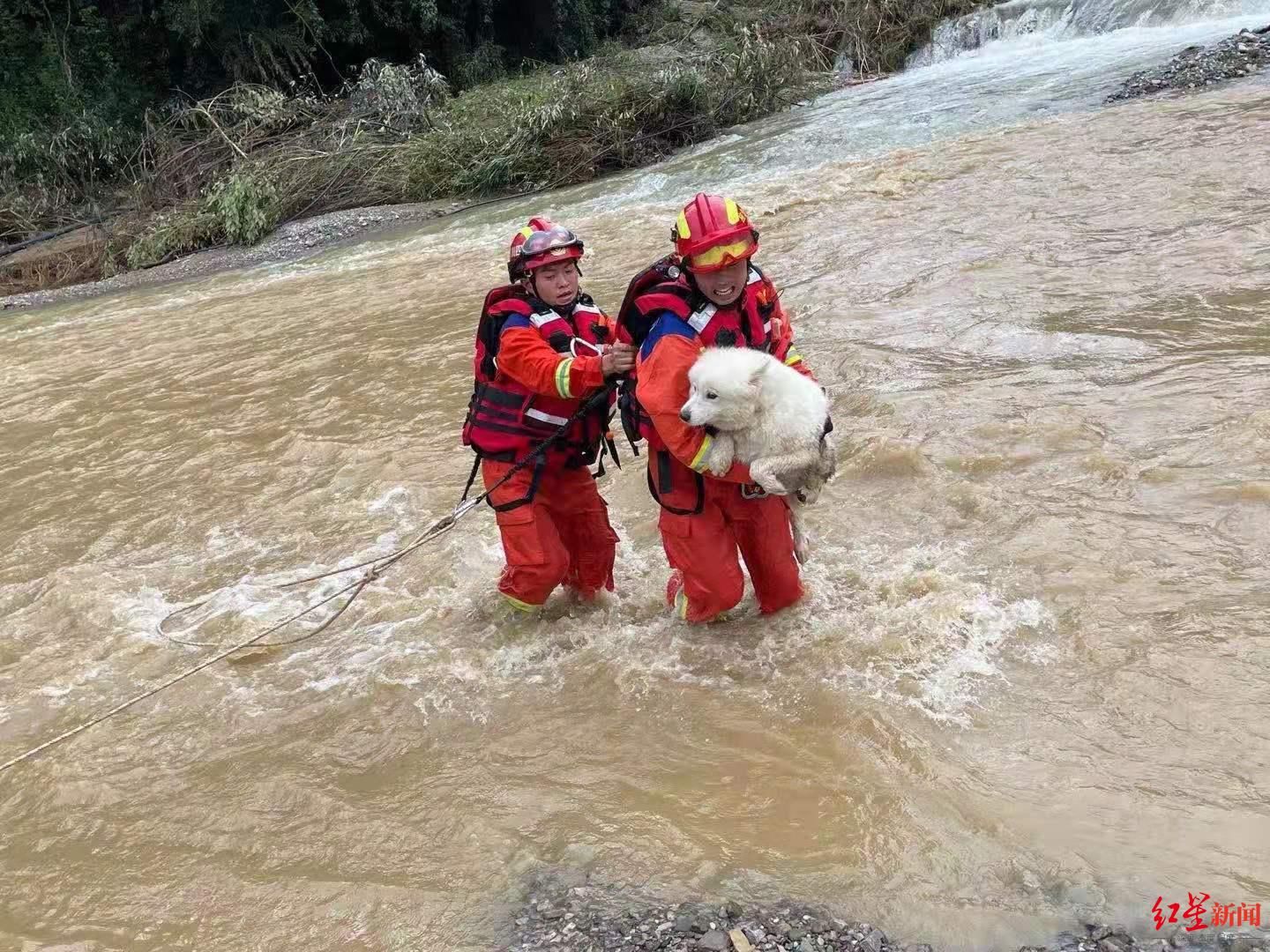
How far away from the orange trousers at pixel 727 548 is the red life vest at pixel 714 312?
35cm

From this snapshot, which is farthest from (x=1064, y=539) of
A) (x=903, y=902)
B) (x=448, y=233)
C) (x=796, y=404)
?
(x=448, y=233)

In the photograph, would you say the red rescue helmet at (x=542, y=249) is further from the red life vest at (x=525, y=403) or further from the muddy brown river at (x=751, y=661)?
the muddy brown river at (x=751, y=661)

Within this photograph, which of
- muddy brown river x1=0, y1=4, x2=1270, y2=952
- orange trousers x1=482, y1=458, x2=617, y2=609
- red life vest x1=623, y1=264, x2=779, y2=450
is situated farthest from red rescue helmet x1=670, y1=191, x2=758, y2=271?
muddy brown river x1=0, y1=4, x2=1270, y2=952

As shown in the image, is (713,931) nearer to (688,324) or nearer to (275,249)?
(688,324)

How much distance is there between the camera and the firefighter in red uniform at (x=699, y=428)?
347cm

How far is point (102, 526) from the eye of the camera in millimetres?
6617

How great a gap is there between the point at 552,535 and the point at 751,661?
3.48 ft

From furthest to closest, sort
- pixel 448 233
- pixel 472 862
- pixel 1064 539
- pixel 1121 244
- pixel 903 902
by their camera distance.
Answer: pixel 448 233
pixel 1121 244
pixel 1064 539
pixel 472 862
pixel 903 902

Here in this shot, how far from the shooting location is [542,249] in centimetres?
390

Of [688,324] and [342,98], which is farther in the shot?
[342,98]

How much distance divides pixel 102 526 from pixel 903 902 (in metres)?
5.89

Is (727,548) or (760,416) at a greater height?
(760,416)

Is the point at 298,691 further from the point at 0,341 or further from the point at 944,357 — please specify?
the point at 0,341

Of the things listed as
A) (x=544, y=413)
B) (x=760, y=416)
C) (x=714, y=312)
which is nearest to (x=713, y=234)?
(x=714, y=312)
